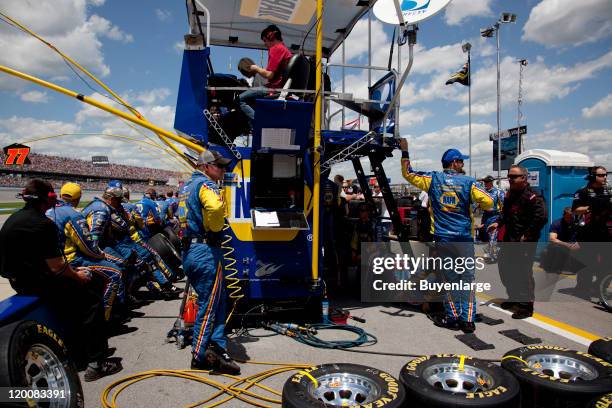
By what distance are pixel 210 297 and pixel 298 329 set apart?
137 centimetres

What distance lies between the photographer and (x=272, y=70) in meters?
4.84

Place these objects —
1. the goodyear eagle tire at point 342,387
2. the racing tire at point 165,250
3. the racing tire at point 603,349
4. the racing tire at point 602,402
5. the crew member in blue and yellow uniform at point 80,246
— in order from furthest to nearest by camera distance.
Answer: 1. the racing tire at point 165,250
2. the crew member in blue and yellow uniform at point 80,246
3. the racing tire at point 603,349
4. the goodyear eagle tire at point 342,387
5. the racing tire at point 602,402

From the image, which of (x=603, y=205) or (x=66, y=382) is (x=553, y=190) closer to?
(x=603, y=205)

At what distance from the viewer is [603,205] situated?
585 cm

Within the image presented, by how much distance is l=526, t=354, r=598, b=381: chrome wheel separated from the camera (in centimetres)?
252

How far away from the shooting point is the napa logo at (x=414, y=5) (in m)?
4.71

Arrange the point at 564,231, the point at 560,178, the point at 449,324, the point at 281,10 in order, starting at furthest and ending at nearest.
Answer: the point at 560,178, the point at 564,231, the point at 281,10, the point at 449,324

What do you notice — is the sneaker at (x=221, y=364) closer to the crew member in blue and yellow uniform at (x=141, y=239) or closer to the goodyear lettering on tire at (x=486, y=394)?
the goodyear lettering on tire at (x=486, y=394)

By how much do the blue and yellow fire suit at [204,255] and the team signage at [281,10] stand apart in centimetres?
348

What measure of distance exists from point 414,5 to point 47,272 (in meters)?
4.75

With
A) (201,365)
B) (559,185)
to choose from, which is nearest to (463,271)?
(201,365)

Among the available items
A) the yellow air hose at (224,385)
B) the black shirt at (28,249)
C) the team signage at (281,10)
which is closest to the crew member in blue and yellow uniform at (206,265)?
the yellow air hose at (224,385)

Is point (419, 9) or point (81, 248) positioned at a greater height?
point (419, 9)

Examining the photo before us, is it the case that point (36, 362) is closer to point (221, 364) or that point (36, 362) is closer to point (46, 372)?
point (46, 372)
